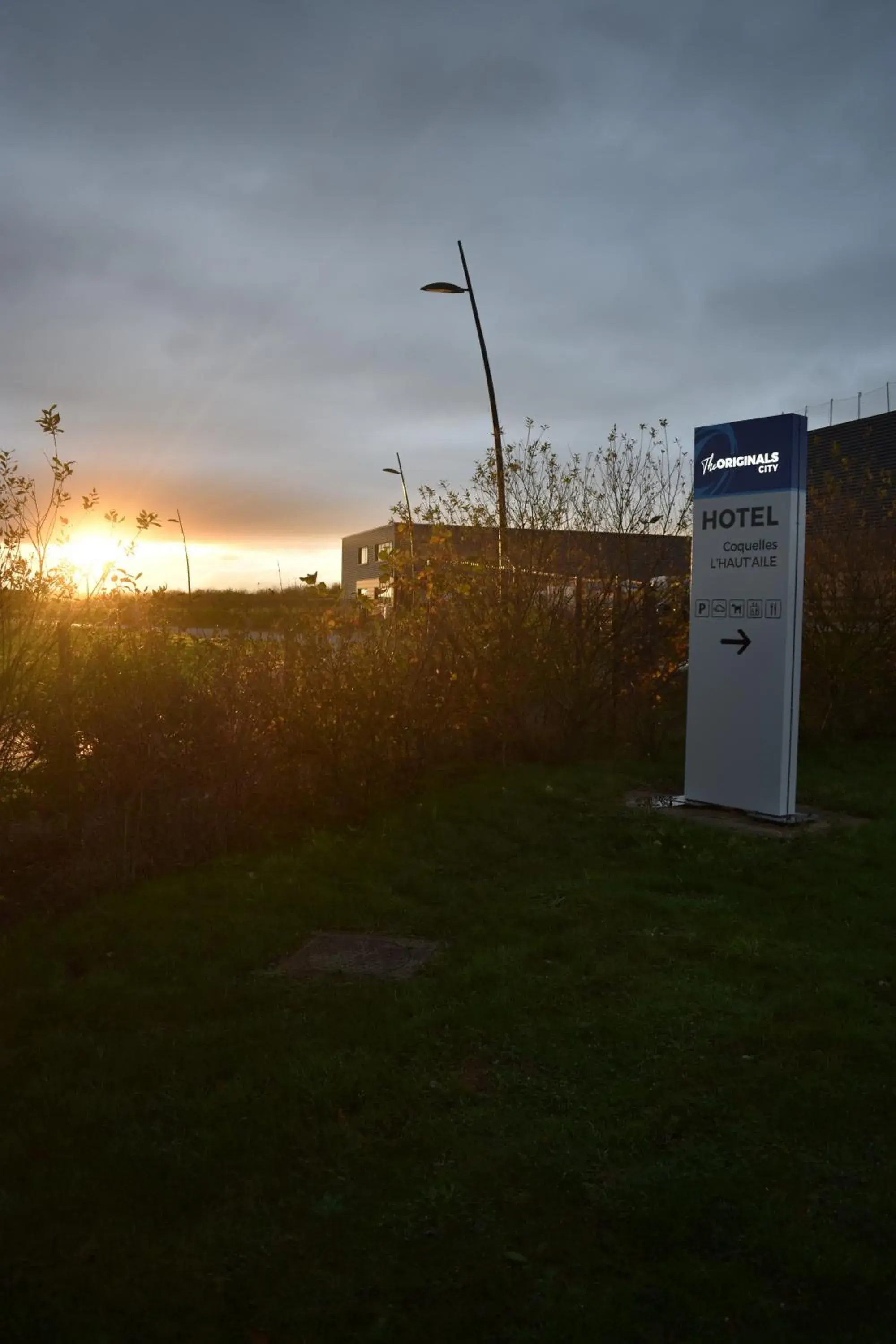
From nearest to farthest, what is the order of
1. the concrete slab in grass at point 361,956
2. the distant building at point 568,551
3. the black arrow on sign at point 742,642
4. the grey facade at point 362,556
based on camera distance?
the concrete slab in grass at point 361,956
the black arrow on sign at point 742,642
the distant building at point 568,551
the grey facade at point 362,556

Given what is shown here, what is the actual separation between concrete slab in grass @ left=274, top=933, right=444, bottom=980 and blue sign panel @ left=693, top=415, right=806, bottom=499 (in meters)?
5.33

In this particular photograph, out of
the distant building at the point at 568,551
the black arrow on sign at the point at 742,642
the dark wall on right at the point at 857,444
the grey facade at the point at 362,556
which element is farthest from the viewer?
the grey facade at the point at 362,556

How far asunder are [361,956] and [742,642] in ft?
17.1

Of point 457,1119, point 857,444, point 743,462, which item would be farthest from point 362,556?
point 457,1119

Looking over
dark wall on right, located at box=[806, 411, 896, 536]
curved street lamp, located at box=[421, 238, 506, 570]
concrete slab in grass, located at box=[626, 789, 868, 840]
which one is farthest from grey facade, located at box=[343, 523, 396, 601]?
concrete slab in grass, located at box=[626, 789, 868, 840]

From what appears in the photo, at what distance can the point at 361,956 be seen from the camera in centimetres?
602

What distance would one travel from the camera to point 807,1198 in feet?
11.8

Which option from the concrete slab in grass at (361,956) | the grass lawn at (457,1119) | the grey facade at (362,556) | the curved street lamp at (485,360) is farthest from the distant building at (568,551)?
the grey facade at (362,556)

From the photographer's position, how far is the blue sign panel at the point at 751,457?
9.27 metres

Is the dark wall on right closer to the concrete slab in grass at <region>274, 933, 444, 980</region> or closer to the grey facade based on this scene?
the concrete slab in grass at <region>274, 933, 444, 980</region>

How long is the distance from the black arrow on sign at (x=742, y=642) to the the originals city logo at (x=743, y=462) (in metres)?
1.41

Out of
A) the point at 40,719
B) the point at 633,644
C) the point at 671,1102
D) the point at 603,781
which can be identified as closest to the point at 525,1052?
the point at 671,1102

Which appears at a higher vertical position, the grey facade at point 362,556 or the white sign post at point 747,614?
the grey facade at point 362,556

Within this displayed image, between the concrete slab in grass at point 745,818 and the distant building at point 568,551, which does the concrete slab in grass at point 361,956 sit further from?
the distant building at point 568,551
